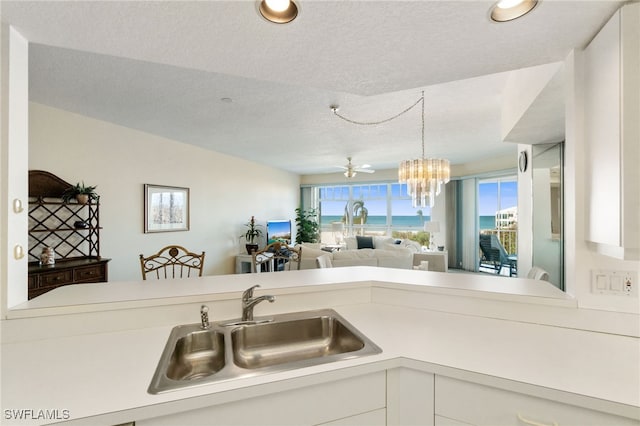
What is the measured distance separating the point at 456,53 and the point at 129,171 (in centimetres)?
419

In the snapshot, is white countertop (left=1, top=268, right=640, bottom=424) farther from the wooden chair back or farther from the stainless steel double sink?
the wooden chair back

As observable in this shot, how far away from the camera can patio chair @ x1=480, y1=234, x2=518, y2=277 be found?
6.07 metres

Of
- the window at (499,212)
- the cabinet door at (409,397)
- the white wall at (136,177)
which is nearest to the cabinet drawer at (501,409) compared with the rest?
the cabinet door at (409,397)

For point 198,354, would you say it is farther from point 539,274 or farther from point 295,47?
point 539,274

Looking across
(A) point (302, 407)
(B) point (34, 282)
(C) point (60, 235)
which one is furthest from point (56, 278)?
(A) point (302, 407)

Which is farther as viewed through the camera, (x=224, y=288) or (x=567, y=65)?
(x=224, y=288)

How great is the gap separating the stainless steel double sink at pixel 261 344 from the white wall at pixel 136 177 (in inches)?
127

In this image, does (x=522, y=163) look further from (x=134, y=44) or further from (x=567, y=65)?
(x=134, y=44)

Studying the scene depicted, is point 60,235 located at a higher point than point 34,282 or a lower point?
higher

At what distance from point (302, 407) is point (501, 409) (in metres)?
0.64

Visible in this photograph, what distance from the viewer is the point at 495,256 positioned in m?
6.30

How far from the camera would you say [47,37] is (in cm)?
126

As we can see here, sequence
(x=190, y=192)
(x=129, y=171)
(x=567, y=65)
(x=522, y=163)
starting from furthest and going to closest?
(x=190, y=192) < (x=129, y=171) < (x=522, y=163) < (x=567, y=65)

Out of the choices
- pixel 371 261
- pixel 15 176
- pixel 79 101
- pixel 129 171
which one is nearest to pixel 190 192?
pixel 129 171
